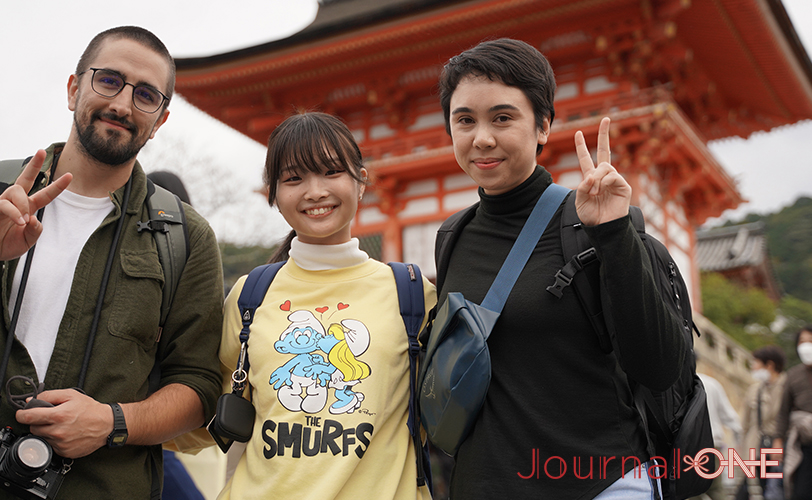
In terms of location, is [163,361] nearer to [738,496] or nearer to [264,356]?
[264,356]

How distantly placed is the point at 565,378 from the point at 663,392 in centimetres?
29

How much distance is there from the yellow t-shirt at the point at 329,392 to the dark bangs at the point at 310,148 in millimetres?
330

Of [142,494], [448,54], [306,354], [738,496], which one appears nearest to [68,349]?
[142,494]

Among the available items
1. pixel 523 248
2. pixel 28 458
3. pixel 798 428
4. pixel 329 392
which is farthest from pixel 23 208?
pixel 798 428

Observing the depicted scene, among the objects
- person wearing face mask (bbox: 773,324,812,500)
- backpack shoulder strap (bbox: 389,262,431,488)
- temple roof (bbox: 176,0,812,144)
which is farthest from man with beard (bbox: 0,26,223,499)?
temple roof (bbox: 176,0,812,144)

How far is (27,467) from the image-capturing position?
1.50 metres

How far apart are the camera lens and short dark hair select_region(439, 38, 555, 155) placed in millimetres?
1467

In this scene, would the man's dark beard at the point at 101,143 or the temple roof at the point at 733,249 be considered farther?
the temple roof at the point at 733,249

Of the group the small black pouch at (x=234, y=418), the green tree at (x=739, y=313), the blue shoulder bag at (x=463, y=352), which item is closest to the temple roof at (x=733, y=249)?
the green tree at (x=739, y=313)

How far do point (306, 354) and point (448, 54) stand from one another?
7.79m

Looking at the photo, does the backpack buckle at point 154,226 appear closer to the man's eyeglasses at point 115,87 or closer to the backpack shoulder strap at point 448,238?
the man's eyeglasses at point 115,87

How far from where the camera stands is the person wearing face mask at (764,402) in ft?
16.4

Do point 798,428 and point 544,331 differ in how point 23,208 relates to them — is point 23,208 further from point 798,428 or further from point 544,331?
point 798,428

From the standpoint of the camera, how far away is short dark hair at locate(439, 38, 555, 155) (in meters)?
1.64
